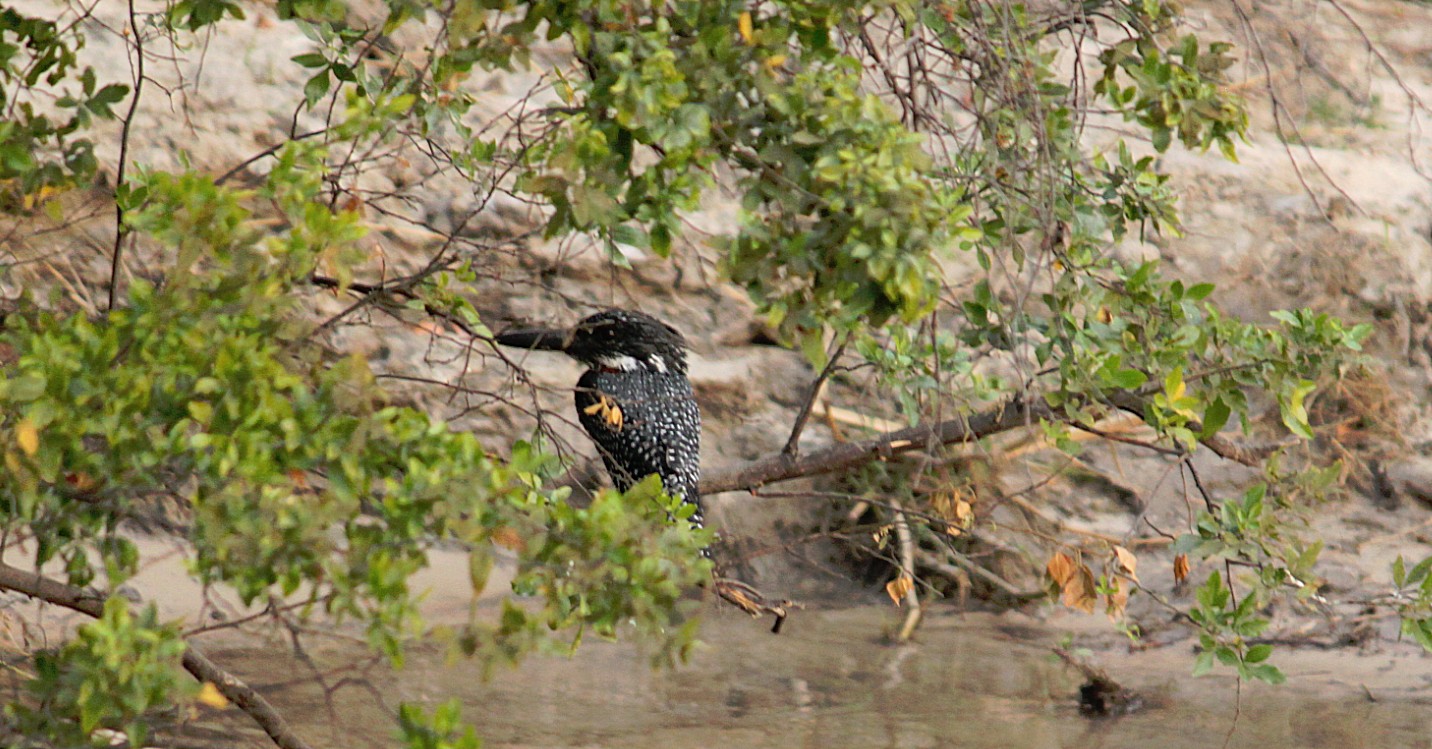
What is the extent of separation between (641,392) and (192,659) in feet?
6.24

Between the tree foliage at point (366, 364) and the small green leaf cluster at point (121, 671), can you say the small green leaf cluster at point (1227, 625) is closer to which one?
the tree foliage at point (366, 364)

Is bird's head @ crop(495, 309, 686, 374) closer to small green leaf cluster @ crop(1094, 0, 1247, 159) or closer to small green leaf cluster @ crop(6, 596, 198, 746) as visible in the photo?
small green leaf cluster @ crop(1094, 0, 1247, 159)

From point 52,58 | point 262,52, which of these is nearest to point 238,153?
point 262,52

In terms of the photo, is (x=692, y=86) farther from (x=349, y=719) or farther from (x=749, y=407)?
(x=749, y=407)

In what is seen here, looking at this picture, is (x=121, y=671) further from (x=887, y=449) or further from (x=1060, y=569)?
(x=1060, y=569)

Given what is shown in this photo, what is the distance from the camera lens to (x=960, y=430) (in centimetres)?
341

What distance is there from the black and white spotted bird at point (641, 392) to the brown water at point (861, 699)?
21.9 inches

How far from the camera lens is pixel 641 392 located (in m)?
4.05

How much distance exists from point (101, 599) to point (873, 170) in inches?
54.1

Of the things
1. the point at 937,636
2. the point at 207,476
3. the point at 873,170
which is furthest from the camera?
the point at 937,636

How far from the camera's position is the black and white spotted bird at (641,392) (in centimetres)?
390

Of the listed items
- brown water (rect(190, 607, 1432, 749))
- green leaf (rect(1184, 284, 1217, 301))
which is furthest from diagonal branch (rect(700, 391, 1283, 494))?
brown water (rect(190, 607, 1432, 749))

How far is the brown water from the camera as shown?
12.1ft

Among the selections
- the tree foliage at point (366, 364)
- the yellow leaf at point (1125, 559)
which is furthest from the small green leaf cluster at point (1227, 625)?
the tree foliage at point (366, 364)
